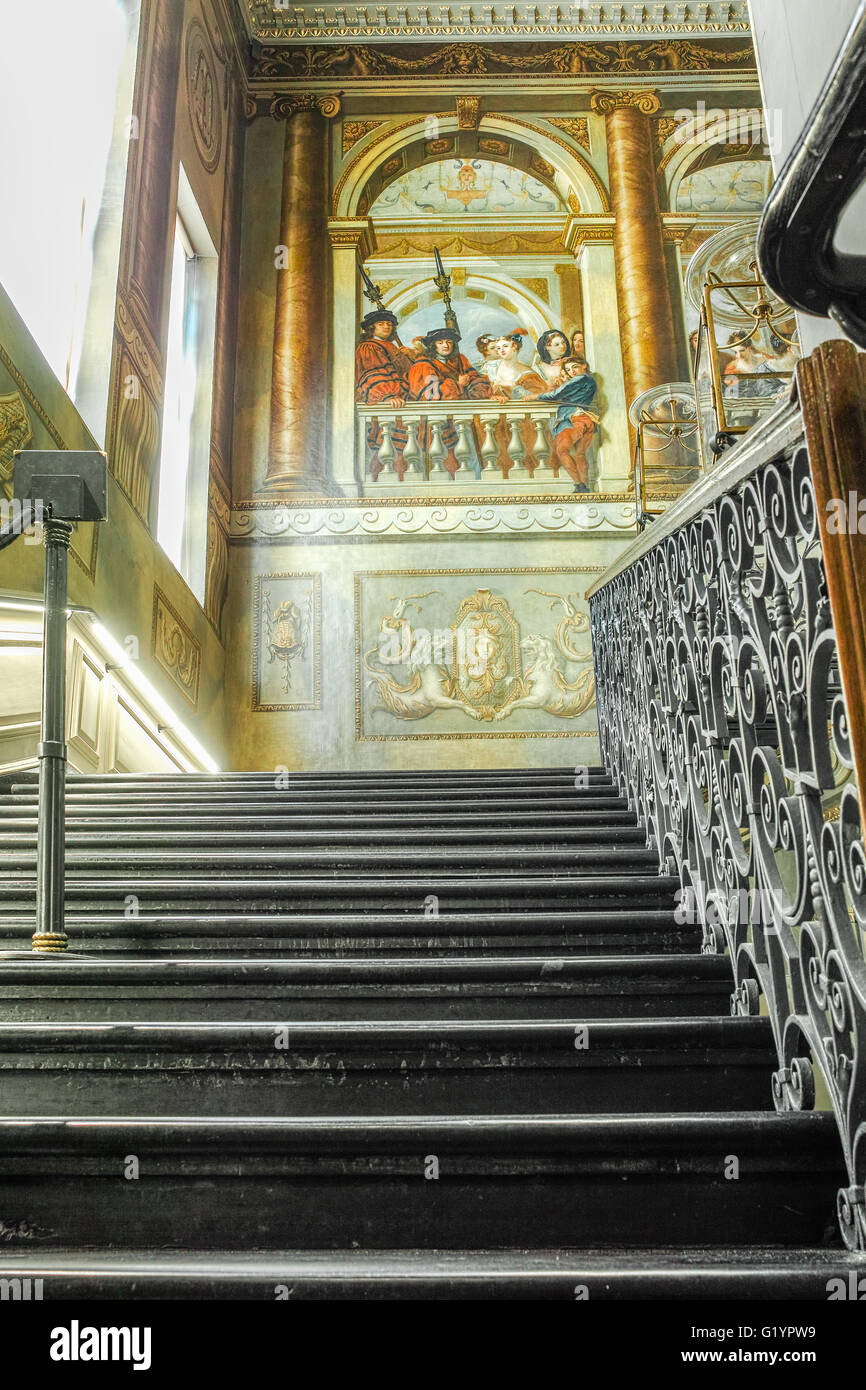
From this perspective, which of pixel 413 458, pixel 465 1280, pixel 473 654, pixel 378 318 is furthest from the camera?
pixel 378 318

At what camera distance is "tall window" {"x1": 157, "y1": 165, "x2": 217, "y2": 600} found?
912cm

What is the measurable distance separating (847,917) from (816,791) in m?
0.21

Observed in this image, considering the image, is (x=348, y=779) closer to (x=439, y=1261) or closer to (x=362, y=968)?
(x=362, y=968)

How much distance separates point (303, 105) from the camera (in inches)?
439

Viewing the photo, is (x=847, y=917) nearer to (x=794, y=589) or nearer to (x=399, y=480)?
(x=794, y=589)

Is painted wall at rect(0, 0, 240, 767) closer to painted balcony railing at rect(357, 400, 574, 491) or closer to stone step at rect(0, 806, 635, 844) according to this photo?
stone step at rect(0, 806, 635, 844)

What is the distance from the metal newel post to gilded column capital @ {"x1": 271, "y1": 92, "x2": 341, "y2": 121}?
9.42 m

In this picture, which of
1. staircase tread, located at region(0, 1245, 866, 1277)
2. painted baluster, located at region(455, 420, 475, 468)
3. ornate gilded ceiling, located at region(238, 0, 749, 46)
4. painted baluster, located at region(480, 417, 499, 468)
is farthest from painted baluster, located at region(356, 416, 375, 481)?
staircase tread, located at region(0, 1245, 866, 1277)

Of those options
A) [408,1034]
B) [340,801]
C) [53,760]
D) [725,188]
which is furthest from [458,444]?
[408,1034]

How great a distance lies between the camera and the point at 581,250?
10.9 m

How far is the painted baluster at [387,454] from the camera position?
400 inches

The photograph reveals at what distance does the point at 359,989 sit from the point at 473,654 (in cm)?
733

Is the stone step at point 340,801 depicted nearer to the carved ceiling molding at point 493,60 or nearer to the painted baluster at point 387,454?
the painted baluster at point 387,454

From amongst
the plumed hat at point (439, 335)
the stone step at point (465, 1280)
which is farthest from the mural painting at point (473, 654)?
the stone step at point (465, 1280)
